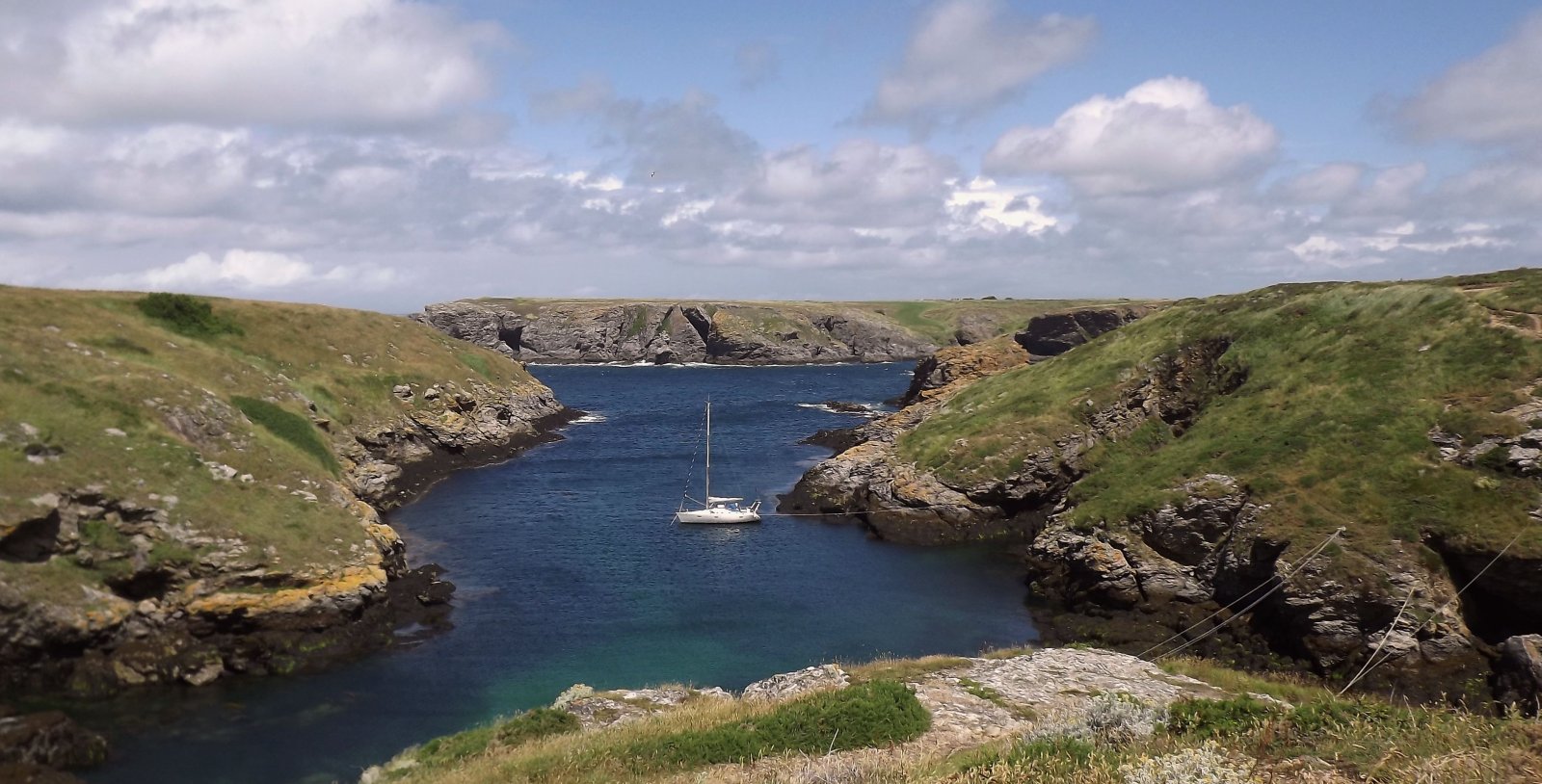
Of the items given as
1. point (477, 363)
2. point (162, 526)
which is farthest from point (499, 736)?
point (477, 363)

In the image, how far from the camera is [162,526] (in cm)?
4244

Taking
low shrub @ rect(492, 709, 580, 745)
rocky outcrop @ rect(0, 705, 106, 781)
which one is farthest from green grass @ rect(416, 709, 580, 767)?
rocky outcrop @ rect(0, 705, 106, 781)

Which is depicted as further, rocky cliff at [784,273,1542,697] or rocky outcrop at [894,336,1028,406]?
rocky outcrop at [894,336,1028,406]

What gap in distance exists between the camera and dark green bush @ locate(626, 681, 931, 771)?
2120 centimetres

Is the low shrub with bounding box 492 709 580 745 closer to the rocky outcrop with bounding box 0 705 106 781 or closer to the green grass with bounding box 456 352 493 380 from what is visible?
the rocky outcrop with bounding box 0 705 106 781

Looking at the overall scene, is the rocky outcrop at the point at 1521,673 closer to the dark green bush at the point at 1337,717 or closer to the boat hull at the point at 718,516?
the dark green bush at the point at 1337,717

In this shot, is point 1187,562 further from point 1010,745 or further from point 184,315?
point 184,315

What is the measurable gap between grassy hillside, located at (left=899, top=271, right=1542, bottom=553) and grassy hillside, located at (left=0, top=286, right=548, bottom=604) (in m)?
46.2

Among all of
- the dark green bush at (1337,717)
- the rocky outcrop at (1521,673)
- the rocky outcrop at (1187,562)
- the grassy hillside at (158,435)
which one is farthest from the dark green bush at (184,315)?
the rocky outcrop at (1521,673)

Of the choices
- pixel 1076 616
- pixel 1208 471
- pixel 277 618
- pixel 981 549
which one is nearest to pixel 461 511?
pixel 277 618

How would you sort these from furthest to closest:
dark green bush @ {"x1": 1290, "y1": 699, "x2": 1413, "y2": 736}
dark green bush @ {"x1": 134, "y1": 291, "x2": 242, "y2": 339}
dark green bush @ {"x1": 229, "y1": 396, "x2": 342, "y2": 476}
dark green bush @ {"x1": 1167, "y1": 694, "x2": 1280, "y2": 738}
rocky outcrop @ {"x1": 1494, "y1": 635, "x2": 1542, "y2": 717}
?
dark green bush @ {"x1": 134, "y1": 291, "x2": 242, "y2": 339}, dark green bush @ {"x1": 229, "y1": 396, "x2": 342, "y2": 476}, rocky outcrop @ {"x1": 1494, "y1": 635, "x2": 1542, "y2": 717}, dark green bush @ {"x1": 1167, "y1": 694, "x2": 1280, "y2": 738}, dark green bush @ {"x1": 1290, "y1": 699, "x2": 1413, "y2": 736}

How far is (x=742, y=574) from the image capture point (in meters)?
56.8

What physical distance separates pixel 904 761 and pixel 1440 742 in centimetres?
917

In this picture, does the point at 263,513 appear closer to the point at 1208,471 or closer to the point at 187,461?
the point at 187,461
